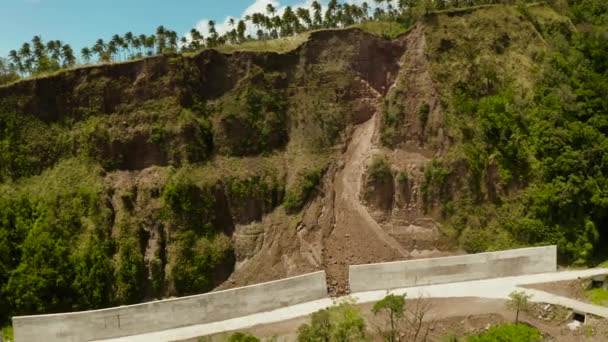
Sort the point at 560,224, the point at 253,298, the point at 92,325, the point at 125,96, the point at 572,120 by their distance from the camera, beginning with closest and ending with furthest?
the point at 92,325 < the point at 253,298 < the point at 560,224 < the point at 572,120 < the point at 125,96

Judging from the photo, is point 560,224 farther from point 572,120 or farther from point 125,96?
point 125,96

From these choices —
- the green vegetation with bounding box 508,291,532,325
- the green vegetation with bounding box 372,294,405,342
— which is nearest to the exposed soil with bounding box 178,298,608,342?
the green vegetation with bounding box 508,291,532,325

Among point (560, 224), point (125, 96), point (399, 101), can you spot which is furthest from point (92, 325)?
point (560, 224)

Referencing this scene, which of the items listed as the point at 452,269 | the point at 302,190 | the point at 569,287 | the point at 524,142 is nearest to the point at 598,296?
the point at 569,287

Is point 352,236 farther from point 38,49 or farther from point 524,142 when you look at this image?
point 38,49

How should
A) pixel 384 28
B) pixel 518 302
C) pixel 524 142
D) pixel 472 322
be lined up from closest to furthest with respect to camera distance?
pixel 518 302 < pixel 472 322 < pixel 524 142 < pixel 384 28

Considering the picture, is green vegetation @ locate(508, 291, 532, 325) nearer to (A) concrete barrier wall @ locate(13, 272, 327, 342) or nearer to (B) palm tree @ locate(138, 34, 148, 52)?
(A) concrete barrier wall @ locate(13, 272, 327, 342)

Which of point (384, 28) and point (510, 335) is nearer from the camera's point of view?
point (510, 335)
